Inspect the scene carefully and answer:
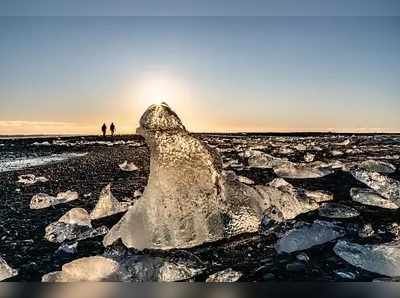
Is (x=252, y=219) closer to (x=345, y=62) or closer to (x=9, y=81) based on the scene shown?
(x=345, y=62)

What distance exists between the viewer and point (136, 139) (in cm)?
304

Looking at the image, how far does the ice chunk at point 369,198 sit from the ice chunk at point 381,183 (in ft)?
0.20

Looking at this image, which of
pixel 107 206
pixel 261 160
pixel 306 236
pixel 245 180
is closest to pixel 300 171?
pixel 261 160

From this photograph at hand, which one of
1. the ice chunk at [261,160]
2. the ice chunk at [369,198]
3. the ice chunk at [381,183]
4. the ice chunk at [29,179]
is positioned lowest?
the ice chunk at [369,198]

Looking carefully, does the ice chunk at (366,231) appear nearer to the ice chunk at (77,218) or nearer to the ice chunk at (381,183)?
the ice chunk at (381,183)

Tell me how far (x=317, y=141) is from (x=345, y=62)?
0.66 m

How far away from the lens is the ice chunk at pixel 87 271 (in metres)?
1.95

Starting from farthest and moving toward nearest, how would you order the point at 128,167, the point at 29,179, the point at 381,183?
the point at 29,179 < the point at 128,167 < the point at 381,183

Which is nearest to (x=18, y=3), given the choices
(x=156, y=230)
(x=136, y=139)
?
(x=136, y=139)

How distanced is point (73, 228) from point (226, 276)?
2.94 ft

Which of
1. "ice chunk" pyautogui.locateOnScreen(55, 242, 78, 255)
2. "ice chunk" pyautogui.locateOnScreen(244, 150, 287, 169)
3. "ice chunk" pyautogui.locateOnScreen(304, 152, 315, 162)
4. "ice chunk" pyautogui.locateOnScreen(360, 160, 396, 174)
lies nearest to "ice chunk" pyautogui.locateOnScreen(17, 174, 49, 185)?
"ice chunk" pyautogui.locateOnScreen(55, 242, 78, 255)

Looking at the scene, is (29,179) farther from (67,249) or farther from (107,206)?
(67,249)

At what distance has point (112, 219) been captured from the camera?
246 centimetres

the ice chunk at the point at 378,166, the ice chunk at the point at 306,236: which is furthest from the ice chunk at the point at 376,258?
the ice chunk at the point at 378,166
